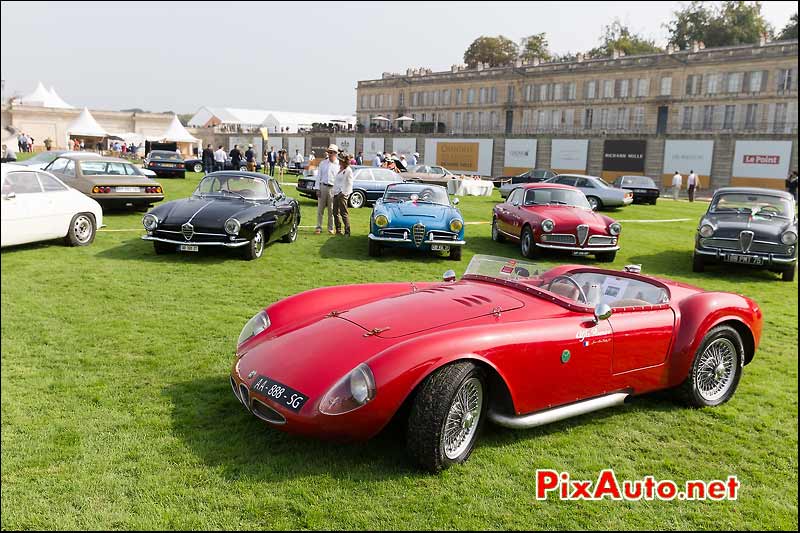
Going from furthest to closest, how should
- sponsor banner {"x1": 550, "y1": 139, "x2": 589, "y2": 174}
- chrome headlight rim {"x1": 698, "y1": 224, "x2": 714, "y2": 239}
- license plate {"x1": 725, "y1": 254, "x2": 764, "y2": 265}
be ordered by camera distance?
sponsor banner {"x1": 550, "y1": 139, "x2": 589, "y2": 174}
chrome headlight rim {"x1": 698, "y1": 224, "x2": 714, "y2": 239}
license plate {"x1": 725, "y1": 254, "x2": 764, "y2": 265}

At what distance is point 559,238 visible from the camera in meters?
12.5

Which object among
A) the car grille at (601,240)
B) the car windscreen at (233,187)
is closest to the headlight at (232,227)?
the car windscreen at (233,187)

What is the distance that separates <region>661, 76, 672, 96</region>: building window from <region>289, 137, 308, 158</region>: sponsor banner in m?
39.2

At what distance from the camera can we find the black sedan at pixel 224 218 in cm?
1042

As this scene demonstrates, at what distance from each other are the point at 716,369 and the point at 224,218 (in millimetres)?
7699

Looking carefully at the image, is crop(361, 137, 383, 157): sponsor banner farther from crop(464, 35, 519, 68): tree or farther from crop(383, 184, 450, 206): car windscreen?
crop(383, 184, 450, 206): car windscreen

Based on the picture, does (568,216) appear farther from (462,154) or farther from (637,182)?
(462,154)

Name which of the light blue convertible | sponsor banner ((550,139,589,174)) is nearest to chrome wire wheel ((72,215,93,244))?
the light blue convertible

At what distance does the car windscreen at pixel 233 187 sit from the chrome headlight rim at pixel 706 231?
805 cm

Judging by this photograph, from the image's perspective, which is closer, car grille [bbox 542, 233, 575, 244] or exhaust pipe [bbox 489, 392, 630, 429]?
exhaust pipe [bbox 489, 392, 630, 429]

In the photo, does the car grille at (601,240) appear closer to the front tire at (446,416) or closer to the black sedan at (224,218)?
the black sedan at (224,218)

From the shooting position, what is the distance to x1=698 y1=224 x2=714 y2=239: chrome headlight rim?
38.7 feet

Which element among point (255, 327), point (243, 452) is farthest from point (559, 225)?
point (243, 452)

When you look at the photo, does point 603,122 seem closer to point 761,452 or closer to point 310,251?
point 310,251
